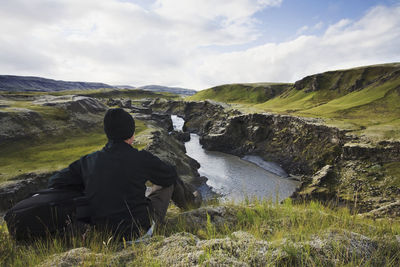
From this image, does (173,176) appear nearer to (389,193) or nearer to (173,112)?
(389,193)

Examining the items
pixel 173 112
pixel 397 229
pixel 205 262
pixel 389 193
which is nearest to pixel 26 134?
pixel 205 262

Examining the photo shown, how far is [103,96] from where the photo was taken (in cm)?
19000

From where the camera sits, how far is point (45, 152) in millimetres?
22750

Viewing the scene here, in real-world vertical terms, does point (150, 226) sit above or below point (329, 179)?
above

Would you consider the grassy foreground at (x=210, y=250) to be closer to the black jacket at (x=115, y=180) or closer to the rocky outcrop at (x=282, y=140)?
the black jacket at (x=115, y=180)

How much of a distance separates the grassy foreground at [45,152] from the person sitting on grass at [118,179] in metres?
16.7

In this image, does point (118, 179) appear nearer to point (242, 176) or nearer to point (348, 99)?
point (242, 176)

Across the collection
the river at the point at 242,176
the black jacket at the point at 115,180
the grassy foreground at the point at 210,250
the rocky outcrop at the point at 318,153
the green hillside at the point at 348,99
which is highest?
the green hillside at the point at 348,99

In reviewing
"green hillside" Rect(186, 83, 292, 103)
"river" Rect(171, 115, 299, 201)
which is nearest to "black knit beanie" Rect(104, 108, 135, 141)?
"river" Rect(171, 115, 299, 201)

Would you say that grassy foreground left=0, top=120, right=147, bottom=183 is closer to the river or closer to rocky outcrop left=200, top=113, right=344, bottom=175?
the river

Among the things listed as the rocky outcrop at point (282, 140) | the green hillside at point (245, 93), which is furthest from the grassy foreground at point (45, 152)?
the green hillside at point (245, 93)

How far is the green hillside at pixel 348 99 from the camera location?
37.9 metres

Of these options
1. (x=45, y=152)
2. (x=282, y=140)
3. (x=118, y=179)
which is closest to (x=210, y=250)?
(x=118, y=179)

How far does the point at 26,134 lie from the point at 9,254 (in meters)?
27.6
